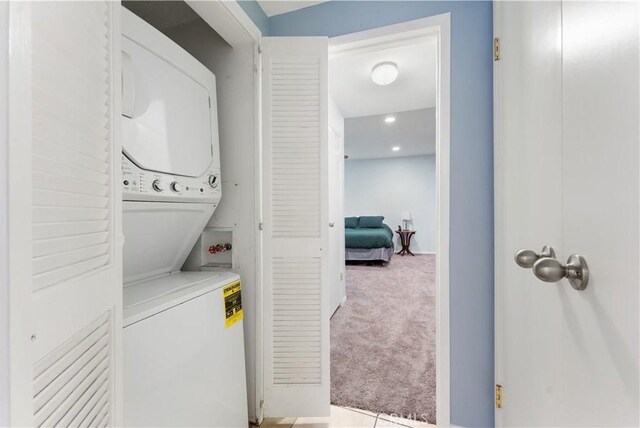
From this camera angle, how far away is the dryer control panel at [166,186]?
0.93m

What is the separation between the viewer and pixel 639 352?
0.40 m

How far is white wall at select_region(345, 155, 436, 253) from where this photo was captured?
22.1 ft

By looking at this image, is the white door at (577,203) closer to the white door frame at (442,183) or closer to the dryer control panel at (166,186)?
the white door frame at (442,183)

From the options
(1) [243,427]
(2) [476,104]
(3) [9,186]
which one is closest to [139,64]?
(3) [9,186]

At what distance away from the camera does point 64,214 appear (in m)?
0.52

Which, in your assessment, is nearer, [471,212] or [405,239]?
[471,212]

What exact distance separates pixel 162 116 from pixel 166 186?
0.91 feet

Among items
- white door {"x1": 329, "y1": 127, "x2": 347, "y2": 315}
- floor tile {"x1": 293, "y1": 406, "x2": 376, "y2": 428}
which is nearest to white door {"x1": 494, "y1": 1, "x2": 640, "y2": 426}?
floor tile {"x1": 293, "y1": 406, "x2": 376, "y2": 428}

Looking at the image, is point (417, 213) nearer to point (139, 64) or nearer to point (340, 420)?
point (340, 420)

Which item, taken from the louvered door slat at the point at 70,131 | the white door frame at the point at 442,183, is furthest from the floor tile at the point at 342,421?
the louvered door slat at the point at 70,131

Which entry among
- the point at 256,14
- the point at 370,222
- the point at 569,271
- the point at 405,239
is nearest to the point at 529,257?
the point at 569,271

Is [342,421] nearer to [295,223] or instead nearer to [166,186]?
[295,223]

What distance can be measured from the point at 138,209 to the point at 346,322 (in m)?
2.26

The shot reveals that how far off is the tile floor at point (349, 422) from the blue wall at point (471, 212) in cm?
30
